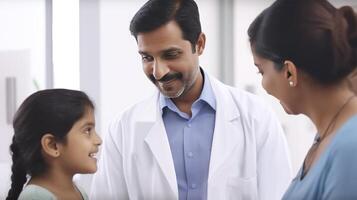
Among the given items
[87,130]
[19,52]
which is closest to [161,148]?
[87,130]

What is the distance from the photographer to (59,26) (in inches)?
33.9

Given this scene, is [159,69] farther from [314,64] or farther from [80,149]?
[314,64]

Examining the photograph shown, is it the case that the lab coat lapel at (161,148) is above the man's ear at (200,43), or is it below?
below

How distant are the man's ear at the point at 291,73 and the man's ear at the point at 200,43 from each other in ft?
1.01

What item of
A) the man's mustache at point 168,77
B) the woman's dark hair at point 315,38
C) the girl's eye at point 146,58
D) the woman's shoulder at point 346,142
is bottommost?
the woman's shoulder at point 346,142

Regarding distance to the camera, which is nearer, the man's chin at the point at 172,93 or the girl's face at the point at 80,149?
the girl's face at the point at 80,149

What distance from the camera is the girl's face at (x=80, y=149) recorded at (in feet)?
2.61

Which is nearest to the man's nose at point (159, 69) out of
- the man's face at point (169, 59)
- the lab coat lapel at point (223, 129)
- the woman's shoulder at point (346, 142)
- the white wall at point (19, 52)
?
the man's face at point (169, 59)

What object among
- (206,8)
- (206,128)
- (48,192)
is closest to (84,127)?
(48,192)

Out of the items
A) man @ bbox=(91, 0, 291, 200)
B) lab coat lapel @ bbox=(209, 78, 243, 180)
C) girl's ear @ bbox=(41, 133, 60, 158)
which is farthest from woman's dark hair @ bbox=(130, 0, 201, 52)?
girl's ear @ bbox=(41, 133, 60, 158)

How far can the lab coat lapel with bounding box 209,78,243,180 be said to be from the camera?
0.87 metres

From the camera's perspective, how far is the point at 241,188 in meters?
0.86

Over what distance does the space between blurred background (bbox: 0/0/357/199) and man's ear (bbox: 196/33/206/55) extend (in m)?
0.02

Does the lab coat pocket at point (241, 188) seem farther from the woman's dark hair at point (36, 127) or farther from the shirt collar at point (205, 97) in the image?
the woman's dark hair at point (36, 127)
